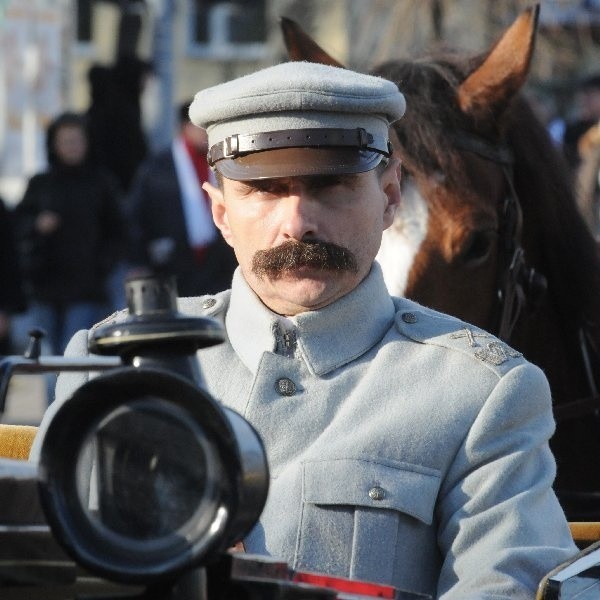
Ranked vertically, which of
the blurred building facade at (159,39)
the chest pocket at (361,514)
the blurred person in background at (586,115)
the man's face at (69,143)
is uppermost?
the blurred building facade at (159,39)

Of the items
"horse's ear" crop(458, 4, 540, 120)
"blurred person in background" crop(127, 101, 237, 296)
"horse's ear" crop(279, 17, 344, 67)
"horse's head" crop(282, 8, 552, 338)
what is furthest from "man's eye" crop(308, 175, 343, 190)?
"blurred person in background" crop(127, 101, 237, 296)

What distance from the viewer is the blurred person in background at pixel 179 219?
9.51 meters

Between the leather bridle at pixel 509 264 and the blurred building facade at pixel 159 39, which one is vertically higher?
the blurred building facade at pixel 159 39

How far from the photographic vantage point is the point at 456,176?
4969 millimetres

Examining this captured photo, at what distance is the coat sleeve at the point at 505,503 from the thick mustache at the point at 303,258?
1.16ft

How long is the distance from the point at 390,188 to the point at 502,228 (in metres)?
1.71

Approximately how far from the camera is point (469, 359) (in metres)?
3.05

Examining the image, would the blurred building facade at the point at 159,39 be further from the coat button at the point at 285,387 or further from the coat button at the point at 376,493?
the coat button at the point at 376,493

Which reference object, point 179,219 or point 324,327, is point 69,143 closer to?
point 179,219

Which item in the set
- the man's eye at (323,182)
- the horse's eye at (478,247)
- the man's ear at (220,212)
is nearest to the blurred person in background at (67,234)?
the horse's eye at (478,247)

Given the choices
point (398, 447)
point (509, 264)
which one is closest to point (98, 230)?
point (509, 264)

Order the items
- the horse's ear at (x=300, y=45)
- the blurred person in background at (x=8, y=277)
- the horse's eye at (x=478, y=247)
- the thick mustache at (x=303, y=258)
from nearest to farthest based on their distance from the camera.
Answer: the thick mustache at (x=303, y=258) < the horse's eye at (x=478, y=247) < the horse's ear at (x=300, y=45) < the blurred person in background at (x=8, y=277)

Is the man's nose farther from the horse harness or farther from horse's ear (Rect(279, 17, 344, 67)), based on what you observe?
horse's ear (Rect(279, 17, 344, 67))

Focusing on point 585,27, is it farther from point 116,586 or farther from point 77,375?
point 116,586
